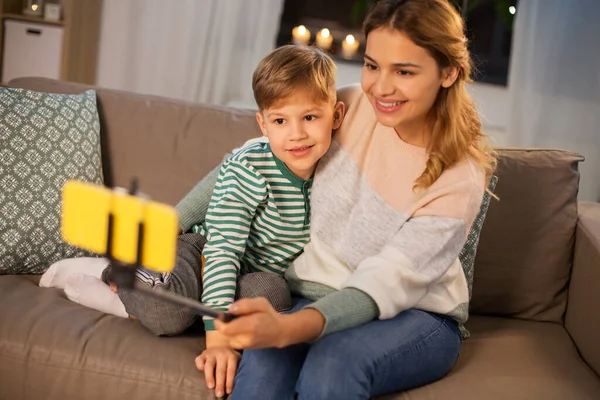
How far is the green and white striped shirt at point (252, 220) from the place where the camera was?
5.37 ft

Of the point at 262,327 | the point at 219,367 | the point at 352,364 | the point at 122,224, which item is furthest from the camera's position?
the point at 219,367

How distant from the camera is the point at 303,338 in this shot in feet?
4.51

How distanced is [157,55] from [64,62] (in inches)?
16.2

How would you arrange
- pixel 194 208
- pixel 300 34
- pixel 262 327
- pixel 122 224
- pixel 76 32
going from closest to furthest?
pixel 122 224 → pixel 262 327 → pixel 194 208 → pixel 76 32 → pixel 300 34

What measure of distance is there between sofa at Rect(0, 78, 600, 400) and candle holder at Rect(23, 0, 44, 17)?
5.23 feet

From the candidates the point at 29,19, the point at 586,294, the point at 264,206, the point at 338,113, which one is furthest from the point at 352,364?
the point at 29,19

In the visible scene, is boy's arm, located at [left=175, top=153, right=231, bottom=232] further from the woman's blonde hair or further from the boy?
the woman's blonde hair

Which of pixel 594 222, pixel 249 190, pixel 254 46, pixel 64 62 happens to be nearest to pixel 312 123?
pixel 249 190

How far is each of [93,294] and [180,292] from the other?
0.25 m

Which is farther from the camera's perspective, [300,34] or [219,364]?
[300,34]

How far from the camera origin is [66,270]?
1911 mm

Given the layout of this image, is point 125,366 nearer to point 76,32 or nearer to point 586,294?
point 586,294

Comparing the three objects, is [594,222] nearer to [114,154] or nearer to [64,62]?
[114,154]

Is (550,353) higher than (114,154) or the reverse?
the reverse
